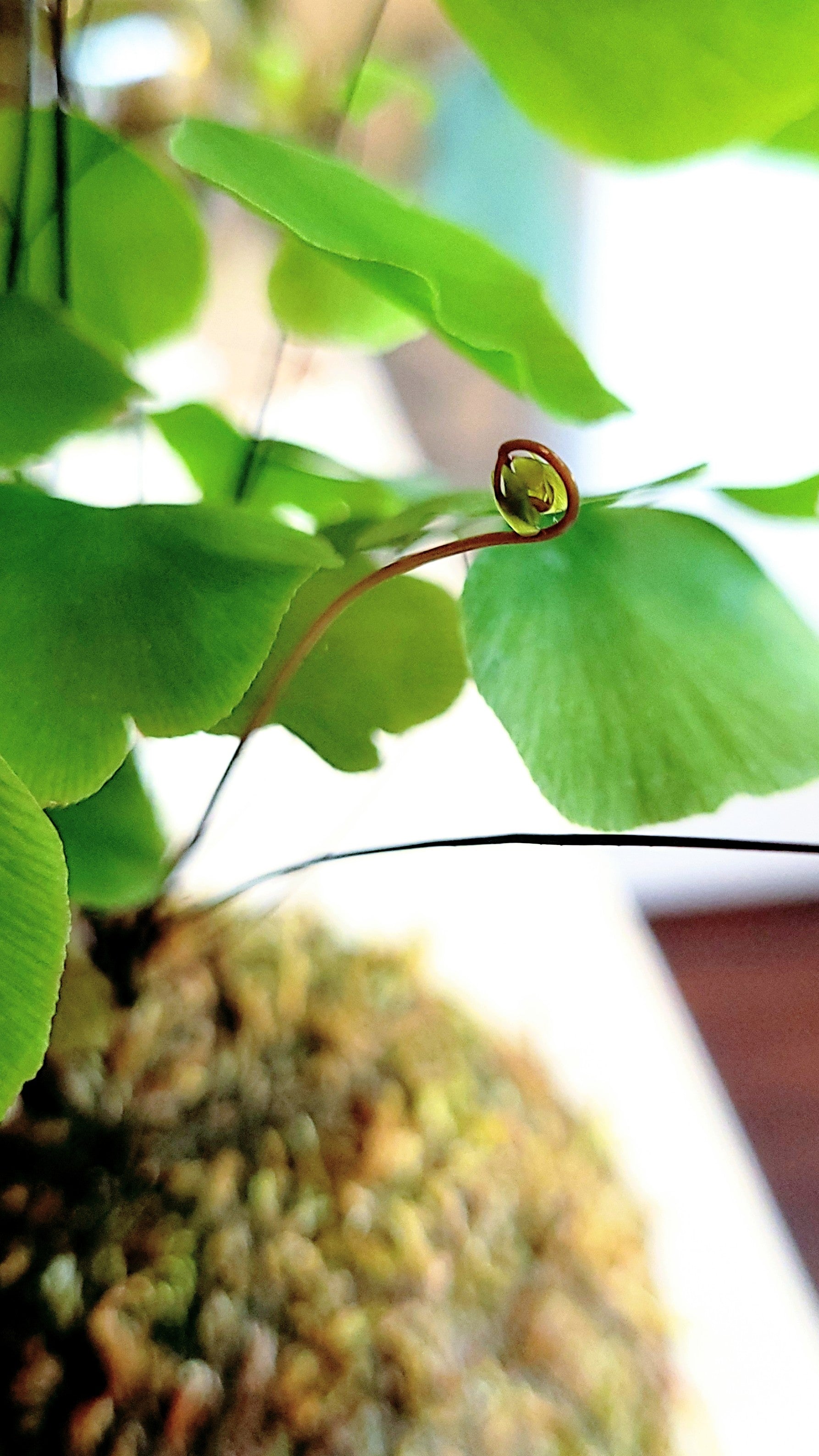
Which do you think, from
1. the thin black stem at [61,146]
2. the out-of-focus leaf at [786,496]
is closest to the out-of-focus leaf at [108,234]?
the thin black stem at [61,146]

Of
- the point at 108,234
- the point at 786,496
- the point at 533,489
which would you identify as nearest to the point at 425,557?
the point at 533,489

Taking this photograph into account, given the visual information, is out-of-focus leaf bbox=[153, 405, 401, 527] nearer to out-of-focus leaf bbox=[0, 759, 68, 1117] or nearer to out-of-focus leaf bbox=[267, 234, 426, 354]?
out-of-focus leaf bbox=[267, 234, 426, 354]

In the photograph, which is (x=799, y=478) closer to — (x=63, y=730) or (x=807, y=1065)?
(x=63, y=730)

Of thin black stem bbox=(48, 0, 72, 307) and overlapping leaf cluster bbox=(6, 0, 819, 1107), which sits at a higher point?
thin black stem bbox=(48, 0, 72, 307)

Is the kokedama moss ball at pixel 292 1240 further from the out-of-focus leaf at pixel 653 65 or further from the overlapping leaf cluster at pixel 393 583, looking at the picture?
the out-of-focus leaf at pixel 653 65

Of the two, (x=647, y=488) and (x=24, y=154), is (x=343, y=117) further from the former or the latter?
(x=647, y=488)

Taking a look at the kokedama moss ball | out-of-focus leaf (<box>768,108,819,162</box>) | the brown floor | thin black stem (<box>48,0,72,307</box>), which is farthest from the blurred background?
out-of-focus leaf (<box>768,108,819,162</box>)
